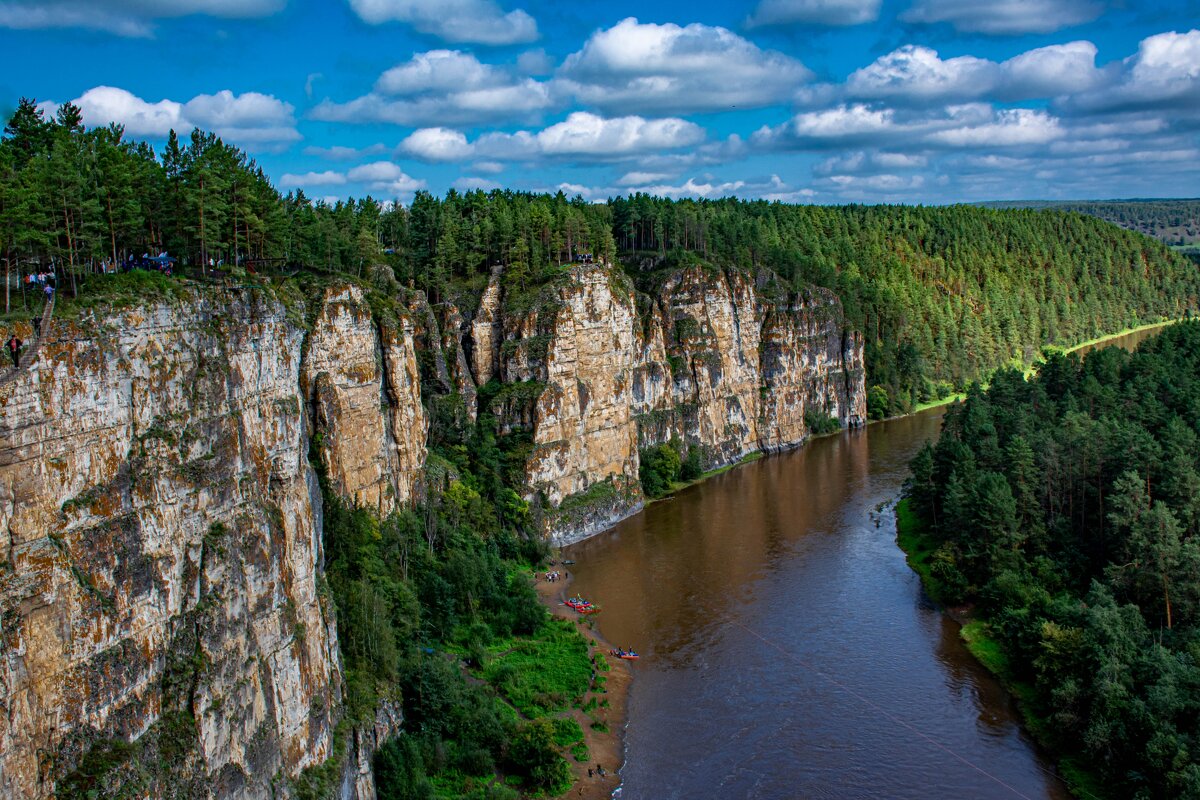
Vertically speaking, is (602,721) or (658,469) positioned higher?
(658,469)

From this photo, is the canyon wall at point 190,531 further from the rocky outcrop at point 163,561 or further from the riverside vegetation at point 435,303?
the riverside vegetation at point 435,303

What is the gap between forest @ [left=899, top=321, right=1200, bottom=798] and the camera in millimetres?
38438

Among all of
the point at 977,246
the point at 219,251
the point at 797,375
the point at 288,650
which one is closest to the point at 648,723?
the point at 288,650

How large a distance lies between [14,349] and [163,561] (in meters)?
7.13

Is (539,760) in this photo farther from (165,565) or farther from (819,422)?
(819,422)

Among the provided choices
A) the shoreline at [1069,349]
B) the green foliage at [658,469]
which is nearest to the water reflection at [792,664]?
the green foliage at [658,469]

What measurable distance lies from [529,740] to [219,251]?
1009 inches

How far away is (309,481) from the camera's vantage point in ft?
125

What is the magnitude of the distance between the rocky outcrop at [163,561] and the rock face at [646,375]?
35118mm

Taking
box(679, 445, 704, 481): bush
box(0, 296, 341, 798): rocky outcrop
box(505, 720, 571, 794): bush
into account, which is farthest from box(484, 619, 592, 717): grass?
box(679, 445, 704, 481): bush

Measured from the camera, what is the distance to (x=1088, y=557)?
175ft

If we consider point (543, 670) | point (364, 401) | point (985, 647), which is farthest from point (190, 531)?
point (985, 647)

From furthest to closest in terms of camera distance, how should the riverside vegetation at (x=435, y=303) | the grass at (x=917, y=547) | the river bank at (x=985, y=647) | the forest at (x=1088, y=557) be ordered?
the grass at (x=917, y=547) < the river bank at (x=985, y=647) < the forest at (x=1088, y=557) < the riverside vegetation at (x=435, y=303)

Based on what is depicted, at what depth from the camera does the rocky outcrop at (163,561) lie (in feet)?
74.1
